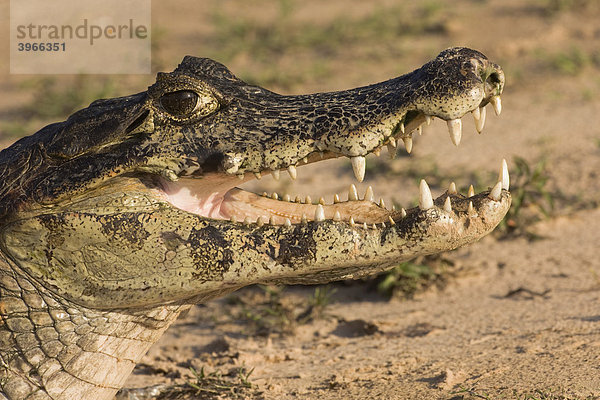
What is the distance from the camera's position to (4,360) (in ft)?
10.6

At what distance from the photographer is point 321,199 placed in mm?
3414

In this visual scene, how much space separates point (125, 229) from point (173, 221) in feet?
0.65

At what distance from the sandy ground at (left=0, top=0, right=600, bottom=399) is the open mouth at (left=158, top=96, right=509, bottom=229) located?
834 mm

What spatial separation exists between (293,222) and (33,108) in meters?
5.89

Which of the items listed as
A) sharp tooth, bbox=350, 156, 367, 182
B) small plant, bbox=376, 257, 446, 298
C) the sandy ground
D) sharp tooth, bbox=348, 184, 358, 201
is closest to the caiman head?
sharp tooth, bbox=350, 156, 367, 182

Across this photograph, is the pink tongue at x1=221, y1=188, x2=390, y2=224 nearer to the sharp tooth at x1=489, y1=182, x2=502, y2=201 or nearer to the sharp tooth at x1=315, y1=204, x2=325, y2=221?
the sharp tooth at x1=315, y1=204, x2=325, y2=221

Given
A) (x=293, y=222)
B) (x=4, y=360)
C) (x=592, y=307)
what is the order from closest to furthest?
(x=4, y=360), (x=293, y=222), (x=592, y=307)

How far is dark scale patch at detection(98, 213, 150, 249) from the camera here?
321cm

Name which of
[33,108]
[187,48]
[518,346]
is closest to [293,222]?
[518,346]

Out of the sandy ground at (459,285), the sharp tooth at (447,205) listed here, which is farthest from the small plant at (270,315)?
the sharp tooth at (447,205)

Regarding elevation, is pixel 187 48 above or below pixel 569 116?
above

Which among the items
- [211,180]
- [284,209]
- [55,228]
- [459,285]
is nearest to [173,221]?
[211,180]

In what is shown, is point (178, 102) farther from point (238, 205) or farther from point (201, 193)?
point (238, 205)

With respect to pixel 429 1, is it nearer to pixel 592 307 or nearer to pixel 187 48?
pixel 187 48
